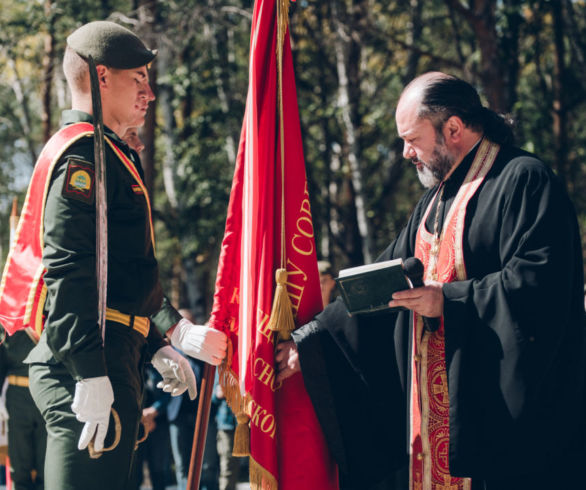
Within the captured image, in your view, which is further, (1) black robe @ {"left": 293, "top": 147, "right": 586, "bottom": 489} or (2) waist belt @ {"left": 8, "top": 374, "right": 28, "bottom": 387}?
(2) waist belt @ {"left": 8, "top": 374, "right": 28, "bottom": 387}

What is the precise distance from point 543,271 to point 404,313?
77 centimetres

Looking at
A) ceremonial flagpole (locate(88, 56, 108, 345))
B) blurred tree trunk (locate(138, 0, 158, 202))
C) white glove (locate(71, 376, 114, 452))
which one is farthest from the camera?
blurred tree trunk (locate(138, 0, 158, 202))

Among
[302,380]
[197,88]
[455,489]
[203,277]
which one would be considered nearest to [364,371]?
[302,380]

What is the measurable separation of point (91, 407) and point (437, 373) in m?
1.43

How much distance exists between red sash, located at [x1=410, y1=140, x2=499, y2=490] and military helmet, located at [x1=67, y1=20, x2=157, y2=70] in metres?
1.48

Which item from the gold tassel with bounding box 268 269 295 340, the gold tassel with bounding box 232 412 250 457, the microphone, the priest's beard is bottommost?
the gold tassel with bounding box 232 412 250 457

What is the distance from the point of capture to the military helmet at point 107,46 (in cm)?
273

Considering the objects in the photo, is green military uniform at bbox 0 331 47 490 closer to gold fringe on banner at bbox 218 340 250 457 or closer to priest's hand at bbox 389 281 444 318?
gold fringe on banner at bbox 218 340 250 457

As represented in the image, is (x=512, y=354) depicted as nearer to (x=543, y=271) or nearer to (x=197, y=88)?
(x=543, y=271)

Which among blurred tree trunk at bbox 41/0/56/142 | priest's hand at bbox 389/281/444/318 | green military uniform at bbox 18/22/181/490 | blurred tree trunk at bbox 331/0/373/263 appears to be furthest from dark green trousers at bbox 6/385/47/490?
blurred tree trunk at bbox 41/0/56/142

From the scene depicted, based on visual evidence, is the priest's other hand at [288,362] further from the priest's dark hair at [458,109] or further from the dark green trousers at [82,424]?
the priest's dark hair at [458,109]

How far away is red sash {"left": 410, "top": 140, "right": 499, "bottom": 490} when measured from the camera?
9.38 feet

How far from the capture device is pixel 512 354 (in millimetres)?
2518

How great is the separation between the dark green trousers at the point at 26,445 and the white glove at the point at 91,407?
2.24ft
